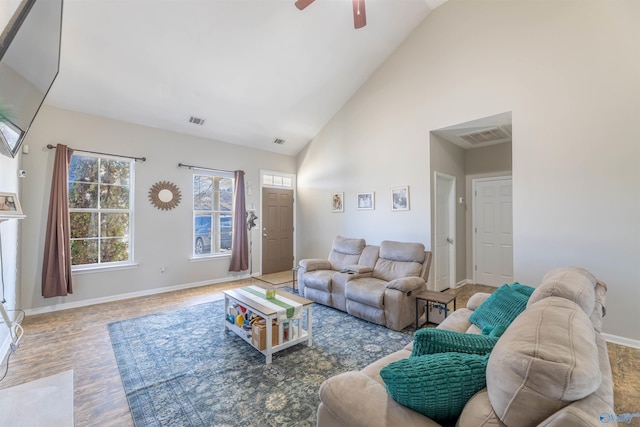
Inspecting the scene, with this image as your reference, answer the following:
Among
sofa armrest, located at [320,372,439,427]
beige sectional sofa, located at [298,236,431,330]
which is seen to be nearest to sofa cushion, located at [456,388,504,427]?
sofa armrest, located at [320,372,439,427]

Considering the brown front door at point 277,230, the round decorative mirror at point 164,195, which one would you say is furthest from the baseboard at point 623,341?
the round decorative mirror at point 164,195

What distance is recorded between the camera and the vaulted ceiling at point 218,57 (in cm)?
309

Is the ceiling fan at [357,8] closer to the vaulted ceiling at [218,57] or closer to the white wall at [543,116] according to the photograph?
the vaulted ceiling at [218,57]

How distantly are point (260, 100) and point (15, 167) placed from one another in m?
3.25

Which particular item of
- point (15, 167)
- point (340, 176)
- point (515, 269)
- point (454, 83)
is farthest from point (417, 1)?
point (15, 167)

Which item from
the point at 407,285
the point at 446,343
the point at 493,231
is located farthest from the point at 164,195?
the point at 493,231

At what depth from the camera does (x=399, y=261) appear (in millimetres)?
3709

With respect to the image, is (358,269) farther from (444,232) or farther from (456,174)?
(456,174)

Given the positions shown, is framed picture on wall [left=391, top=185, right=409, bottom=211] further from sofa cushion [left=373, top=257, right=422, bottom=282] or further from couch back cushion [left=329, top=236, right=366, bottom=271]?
sofa cushion [left=373, top=257, right=422, bottom=282]

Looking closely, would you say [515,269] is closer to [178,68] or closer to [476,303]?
[476,303]

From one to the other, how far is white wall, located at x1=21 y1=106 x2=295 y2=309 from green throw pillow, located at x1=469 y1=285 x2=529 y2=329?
456 cm

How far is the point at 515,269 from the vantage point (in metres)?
3.51

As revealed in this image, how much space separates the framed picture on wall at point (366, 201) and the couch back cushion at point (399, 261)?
1.11 meters

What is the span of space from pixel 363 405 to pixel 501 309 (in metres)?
1.34
